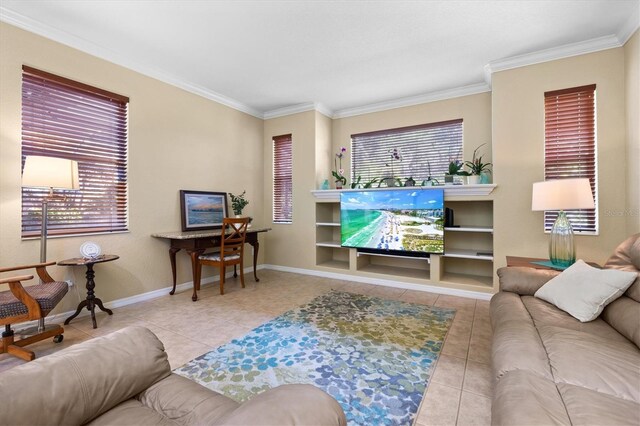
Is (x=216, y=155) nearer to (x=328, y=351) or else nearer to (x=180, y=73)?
(x=180, y=73)

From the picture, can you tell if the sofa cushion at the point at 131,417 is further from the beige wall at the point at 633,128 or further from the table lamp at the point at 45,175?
the beige wall at the point at 633,128

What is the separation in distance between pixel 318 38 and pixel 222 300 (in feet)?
10.2

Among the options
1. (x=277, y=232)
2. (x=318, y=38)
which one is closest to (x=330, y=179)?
(x=277, y=232)

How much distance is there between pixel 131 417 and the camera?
91 centimetres

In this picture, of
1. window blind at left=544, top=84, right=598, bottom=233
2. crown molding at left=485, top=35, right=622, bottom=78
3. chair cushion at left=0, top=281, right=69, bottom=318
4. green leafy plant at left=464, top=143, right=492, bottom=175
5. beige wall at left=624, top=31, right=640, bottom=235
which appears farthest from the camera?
green leafy plant at left=464, top=143, right=492, bottom=175

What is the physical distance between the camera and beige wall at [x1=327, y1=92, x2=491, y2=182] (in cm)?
401

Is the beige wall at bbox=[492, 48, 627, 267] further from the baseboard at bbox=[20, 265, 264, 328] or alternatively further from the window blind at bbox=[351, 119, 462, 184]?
the baseboard at bbox=[20, 265, 264, 328]

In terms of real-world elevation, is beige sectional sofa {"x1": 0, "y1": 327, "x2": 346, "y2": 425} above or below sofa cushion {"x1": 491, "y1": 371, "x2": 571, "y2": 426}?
above

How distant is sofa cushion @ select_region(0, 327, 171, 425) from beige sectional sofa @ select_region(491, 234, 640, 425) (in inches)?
50.1

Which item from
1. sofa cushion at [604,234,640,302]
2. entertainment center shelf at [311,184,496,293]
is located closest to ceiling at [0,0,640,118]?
entertainment center shelf at [311,184,496,293]

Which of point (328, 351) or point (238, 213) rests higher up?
point (238, 213)

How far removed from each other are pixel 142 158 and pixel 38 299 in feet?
6.23

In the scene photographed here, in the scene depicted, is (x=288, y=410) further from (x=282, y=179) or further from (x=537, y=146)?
(x=282, y=179)

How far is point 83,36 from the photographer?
9.54 feet
